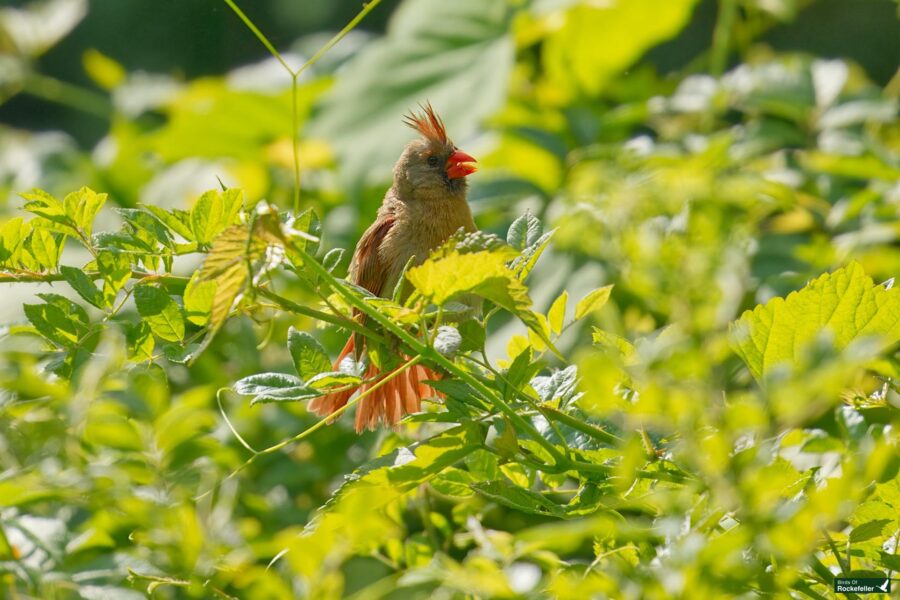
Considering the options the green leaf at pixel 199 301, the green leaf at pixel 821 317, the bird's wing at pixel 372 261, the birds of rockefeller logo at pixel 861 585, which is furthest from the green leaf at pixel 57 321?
the bird's wing at pixel 372 261

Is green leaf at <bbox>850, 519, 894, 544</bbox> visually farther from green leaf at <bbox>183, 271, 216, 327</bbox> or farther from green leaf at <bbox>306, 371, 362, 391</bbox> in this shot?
green leaf at <bbox>183, 271, 216, 327</bbox>

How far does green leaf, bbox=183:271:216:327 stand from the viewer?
1.16 meters

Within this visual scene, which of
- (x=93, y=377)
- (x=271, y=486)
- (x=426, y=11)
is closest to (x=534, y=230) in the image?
(x=93, y=377)

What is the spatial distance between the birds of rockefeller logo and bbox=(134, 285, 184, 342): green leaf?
26.8 inches

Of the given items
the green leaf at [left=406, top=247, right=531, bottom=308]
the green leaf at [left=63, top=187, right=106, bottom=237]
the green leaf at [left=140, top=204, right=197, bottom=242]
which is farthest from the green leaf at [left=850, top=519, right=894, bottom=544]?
the green leaf at [left=63, top=187, right=106, bottom=237]

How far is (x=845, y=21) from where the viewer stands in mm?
4004

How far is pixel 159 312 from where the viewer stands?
118 cm

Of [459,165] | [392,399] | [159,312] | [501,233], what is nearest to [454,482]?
[159,312]

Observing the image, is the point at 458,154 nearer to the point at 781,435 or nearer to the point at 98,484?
the point at 98,484

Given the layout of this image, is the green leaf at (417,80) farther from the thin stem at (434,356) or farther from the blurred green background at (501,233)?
the thin stem at (434,356)

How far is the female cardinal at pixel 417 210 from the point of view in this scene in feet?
8.07

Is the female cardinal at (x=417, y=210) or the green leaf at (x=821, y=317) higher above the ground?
the green leaf at (x=821, y=317)

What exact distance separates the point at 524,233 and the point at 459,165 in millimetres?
1446

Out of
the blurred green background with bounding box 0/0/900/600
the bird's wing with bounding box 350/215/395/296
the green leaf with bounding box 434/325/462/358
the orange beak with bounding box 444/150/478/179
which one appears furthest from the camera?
the orange beak with bounding box 444/150/478/179
